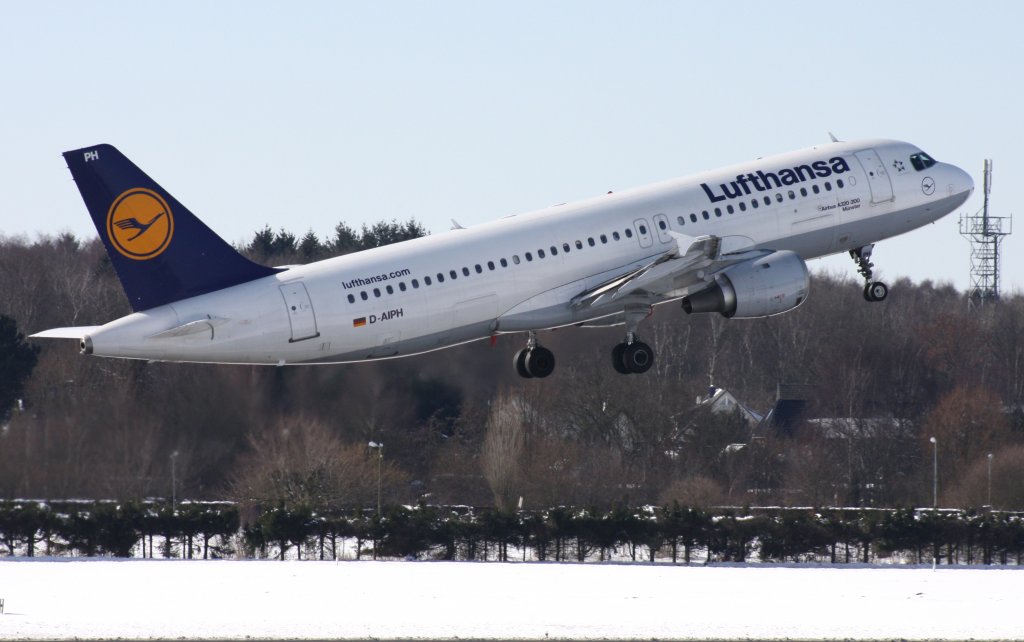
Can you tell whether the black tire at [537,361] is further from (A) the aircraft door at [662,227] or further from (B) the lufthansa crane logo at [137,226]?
(B) the lufthansa crane logo at [137,226]

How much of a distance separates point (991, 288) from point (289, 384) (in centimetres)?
9272

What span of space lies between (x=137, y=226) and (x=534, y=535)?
1028 inches

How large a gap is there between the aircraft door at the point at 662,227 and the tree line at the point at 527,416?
2117 cm

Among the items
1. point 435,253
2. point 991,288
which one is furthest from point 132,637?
point 991,288

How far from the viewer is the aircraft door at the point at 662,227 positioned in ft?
193

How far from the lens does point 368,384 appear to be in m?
78.8

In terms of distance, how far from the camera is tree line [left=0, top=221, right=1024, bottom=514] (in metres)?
75.1

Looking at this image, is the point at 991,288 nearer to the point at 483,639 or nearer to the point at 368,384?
the point at 368,384

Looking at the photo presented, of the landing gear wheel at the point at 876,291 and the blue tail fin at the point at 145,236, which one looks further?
the landing gear wheel at the point at 876,291

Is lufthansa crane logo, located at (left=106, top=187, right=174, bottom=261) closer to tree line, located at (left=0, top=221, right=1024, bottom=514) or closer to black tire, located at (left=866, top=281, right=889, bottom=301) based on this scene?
tree line, located at (left=0, top=221, right=1024, bottom=514)

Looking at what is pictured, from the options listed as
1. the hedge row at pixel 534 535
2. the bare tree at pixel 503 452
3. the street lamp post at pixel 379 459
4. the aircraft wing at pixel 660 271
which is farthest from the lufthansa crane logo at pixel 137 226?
the bare tree at pixel 503 452

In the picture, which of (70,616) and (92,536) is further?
(92,536)

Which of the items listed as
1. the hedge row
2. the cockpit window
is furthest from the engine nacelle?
the hedge row

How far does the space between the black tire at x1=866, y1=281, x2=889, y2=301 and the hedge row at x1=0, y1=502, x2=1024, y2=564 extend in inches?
530
